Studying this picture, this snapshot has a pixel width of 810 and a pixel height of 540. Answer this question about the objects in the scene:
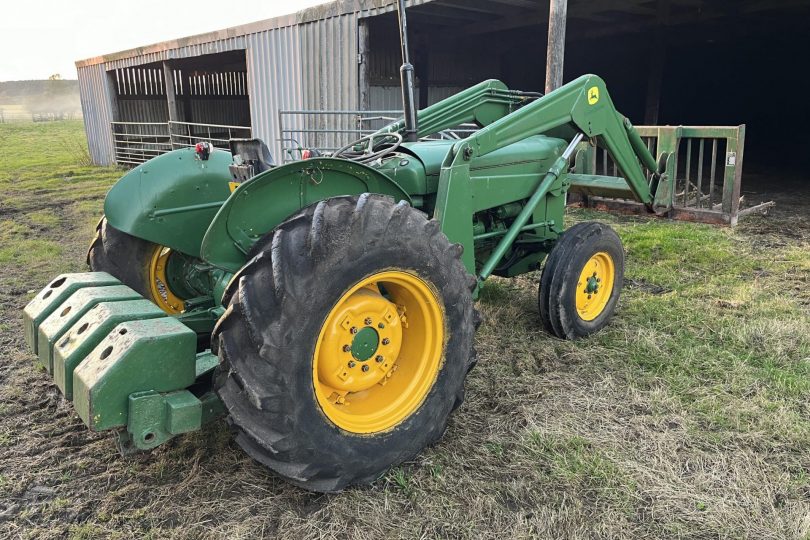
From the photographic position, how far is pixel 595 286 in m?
4.07

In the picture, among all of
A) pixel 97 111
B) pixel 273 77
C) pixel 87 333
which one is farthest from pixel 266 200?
pixel 97 111

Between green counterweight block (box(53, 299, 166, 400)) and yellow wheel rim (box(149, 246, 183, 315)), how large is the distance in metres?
0.98

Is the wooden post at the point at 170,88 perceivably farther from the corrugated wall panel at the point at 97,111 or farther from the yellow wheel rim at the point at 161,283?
the yellow wheel rim at the point at 161,283

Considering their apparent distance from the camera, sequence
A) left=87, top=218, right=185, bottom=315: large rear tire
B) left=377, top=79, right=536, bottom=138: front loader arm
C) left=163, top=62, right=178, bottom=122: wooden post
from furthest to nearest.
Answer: left=163, top=62, right=178, bottom=122: wooden post, left=377, top=79, right=536, bottom=138: front loader arm, left=87, top=218, right=185, bottom=315: large rear tire

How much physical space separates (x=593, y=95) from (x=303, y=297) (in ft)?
8.69

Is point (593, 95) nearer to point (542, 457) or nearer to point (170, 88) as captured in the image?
point (542, 457)

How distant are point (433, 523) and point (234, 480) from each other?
84 cm

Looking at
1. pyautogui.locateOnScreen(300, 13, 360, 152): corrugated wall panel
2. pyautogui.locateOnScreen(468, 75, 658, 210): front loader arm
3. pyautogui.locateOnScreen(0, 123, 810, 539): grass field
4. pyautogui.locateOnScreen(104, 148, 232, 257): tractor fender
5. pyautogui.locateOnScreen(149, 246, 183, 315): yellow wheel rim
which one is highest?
pyautogui.locateOnScreen(300, 13, 360, 152): corrugated wall panel

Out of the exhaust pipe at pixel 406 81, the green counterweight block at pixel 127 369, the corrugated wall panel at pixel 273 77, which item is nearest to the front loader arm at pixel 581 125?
the exhaust pipe at pixel 406 81

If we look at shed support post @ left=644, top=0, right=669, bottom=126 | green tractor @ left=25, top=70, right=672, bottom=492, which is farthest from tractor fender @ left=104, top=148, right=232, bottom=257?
shed support post @ left=644, top=0, right=669, bottom=126

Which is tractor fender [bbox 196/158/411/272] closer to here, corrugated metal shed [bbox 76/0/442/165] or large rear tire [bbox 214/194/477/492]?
large rear tire [bbox 214/194/477/492]

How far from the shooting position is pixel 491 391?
334 cm

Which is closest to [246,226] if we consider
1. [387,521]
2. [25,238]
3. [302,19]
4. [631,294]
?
[387,521]

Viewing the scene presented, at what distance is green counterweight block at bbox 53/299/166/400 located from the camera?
2287 millimetres
